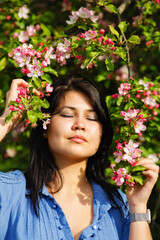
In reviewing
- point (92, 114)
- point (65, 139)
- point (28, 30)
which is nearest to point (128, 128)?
point (92, 114)

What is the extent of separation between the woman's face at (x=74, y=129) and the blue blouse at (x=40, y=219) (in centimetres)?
24

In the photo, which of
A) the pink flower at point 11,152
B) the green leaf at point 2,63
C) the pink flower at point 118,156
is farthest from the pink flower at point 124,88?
the pink flower at point 11,152

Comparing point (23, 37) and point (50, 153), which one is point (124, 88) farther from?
point (23, 37)

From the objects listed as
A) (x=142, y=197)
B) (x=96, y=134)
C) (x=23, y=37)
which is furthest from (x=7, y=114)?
(x=23, y=37)

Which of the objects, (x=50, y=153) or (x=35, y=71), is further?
(x=50, y=153)

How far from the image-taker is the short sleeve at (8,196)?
1.99 meters

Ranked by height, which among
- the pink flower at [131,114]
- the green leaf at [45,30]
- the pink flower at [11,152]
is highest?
the green leaf at [45,30]

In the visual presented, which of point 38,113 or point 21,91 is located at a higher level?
point 21,91

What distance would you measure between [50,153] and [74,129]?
1.00 feet

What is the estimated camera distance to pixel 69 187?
2.25 meters

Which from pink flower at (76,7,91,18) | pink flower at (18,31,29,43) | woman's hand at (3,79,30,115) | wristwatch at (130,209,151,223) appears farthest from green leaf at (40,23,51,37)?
wristwatch at (130,209,151,223)

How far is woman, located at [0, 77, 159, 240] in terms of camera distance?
203 cm

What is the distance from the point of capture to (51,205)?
212 centimetres

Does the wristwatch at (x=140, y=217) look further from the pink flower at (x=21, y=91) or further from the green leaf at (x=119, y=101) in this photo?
the pink flower at (x=21, y=91)
